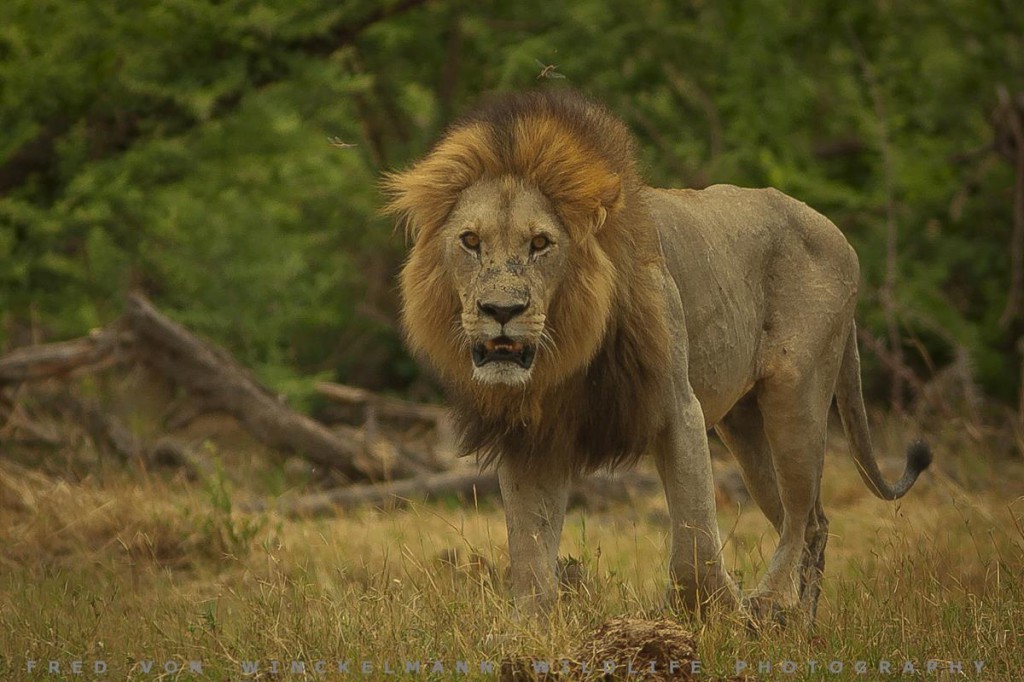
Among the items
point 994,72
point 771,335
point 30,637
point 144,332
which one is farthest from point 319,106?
point 30,637

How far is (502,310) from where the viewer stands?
4.11 metres

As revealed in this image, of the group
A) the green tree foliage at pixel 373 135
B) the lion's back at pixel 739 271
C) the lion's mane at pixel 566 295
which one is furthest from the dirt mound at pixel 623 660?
the green tree foliage at pixel 373 135

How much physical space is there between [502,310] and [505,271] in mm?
137

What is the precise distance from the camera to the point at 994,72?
470 inches

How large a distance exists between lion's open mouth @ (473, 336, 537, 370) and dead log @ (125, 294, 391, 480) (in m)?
4.24

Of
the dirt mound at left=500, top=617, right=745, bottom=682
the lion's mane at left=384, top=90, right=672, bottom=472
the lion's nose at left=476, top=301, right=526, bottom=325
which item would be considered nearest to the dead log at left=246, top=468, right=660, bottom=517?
the lion's mane at left=384, top=90, right=672, bottom=472

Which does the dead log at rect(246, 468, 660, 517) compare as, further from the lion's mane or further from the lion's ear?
the lion's ear

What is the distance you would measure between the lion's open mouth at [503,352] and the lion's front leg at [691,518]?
0.62 metres

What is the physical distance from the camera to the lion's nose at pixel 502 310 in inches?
162

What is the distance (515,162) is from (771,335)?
154 centimetres

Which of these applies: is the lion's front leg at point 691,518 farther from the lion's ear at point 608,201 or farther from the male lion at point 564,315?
the lion's ear at point 608,201

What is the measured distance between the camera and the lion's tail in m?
5.69

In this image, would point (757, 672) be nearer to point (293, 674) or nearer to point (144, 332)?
point (293, 674)

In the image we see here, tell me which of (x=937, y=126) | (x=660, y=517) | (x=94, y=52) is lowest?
(x=660, y=517)
